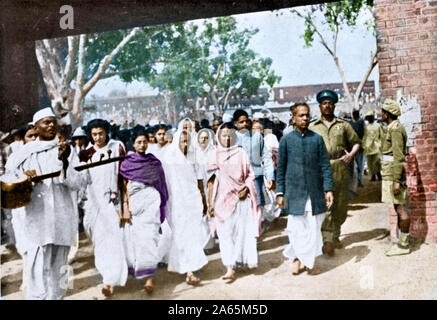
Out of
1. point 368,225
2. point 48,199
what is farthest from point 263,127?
point 48,199

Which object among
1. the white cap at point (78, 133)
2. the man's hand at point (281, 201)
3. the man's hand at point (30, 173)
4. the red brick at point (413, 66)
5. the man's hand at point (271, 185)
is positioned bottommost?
the man's hand at point (281, 201)

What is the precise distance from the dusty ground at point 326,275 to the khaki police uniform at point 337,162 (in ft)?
0.31

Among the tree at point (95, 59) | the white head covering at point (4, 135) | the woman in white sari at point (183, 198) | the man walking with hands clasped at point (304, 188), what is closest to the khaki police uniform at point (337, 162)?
the man walking with hands clasped at point (304, 188)

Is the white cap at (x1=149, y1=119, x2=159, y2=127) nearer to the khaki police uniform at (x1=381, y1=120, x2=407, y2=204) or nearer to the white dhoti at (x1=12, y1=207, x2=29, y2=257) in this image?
the white dhoti at (x1=12, y1=207, x2=29, y2=257)

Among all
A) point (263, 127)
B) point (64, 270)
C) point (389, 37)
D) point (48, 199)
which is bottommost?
point (64, 270)

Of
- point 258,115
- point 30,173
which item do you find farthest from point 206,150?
point 30,173

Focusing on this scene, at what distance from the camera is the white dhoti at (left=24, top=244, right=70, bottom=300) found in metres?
3.55

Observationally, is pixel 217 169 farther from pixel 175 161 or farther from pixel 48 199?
pixel 48 199

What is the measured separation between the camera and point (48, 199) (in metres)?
3.64

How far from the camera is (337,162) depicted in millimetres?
3883

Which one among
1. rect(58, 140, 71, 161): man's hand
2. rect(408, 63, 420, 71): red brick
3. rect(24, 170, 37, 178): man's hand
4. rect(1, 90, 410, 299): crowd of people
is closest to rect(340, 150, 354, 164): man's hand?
rect(1, 90, 410, 299): crowd of people

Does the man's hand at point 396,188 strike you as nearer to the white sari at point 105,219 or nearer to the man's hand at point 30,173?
the white sari at point 105,219

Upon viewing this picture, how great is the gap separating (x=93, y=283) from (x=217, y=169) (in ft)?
4.89

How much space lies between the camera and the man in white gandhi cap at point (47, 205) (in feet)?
11.7
